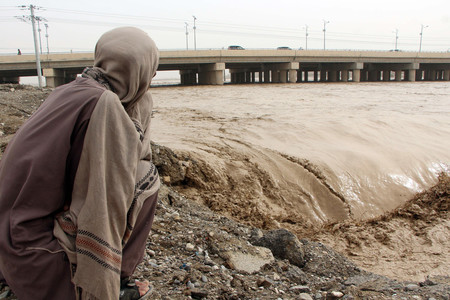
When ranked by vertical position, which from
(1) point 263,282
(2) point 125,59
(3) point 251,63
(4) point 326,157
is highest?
(3) point 251,63

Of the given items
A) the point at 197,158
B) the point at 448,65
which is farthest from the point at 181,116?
the point at 448,65

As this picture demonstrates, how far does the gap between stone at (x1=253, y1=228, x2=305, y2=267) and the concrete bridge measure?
28309 millimetres

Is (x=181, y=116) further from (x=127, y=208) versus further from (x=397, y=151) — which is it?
(x=127, y=208)

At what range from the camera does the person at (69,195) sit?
163cm

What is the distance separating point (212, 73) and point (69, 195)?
3319 cm

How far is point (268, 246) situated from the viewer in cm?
363

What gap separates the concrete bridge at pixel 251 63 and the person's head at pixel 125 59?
29256mm

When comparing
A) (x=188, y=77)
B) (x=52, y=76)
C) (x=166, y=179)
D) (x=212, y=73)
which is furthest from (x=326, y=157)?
(x=188, y=77)

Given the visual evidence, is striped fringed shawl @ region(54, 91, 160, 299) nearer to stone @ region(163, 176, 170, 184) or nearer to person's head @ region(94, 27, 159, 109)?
person's head @ region(94, 27, 159, 109)

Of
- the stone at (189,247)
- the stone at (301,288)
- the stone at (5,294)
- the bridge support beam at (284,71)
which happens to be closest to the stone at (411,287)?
the stone at (301,288)

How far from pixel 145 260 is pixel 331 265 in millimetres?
1722

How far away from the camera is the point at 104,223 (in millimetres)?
1653

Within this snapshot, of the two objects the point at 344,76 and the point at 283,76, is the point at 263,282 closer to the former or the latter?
the point at 283,76

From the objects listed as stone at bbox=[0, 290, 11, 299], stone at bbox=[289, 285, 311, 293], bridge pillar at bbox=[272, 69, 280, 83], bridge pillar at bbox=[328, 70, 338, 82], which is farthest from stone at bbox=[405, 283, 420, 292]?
bridge pillar at bbox=[328, 70, 338, 82]
